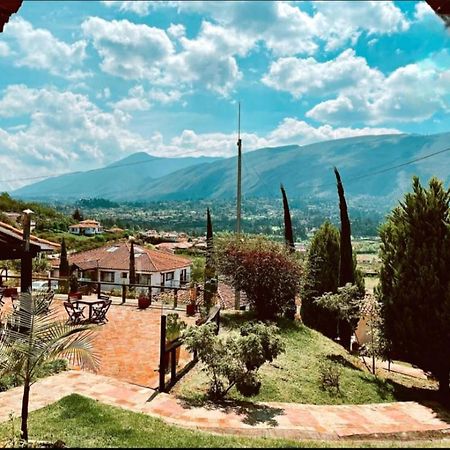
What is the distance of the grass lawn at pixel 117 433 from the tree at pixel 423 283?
3.98 metres

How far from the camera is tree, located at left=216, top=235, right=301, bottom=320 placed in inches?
504

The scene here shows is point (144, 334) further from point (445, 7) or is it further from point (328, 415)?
point (445, 7)

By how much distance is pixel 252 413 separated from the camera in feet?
21.4

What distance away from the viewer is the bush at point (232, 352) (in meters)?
6.95

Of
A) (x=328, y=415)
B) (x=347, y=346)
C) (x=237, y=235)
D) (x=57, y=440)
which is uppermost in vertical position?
(x=237, y=235)

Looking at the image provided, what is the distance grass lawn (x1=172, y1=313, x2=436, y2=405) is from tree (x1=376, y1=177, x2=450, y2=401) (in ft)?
2.74

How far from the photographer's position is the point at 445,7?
2357 mm

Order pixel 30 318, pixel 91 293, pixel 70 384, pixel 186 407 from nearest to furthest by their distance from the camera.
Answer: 1. pixel 30 318
2. pixel 186 407
3. pixel 70 384
4. pixel 91 293

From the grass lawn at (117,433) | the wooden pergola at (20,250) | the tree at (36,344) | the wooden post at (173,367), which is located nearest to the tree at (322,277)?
the wooden post at (173,367)

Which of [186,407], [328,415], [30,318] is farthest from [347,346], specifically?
[30,318]

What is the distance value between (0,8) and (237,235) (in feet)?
37.8

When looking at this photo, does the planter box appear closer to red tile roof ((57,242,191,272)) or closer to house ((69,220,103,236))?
red tile roof ((57,242,191,272))

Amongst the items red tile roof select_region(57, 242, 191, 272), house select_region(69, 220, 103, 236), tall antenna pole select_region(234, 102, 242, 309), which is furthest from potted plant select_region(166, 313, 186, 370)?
house select_region(69, 220, 103, 236)

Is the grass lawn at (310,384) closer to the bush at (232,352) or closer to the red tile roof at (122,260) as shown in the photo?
the bush at (232,352)
